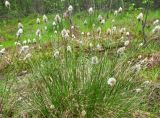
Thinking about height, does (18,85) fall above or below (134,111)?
above

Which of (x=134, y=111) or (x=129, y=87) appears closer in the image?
(x=134, y=111)

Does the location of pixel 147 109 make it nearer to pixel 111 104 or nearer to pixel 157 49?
pixel 111 104

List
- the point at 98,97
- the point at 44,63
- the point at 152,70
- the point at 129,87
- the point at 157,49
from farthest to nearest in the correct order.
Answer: the point at 157,49, the point at 152,70, the point at 44,63, the point at 129,87, the point at 98,97

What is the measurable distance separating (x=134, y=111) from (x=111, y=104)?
35 cm

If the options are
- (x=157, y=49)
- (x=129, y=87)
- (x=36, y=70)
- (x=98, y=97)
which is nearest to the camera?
(x=98, y=97)

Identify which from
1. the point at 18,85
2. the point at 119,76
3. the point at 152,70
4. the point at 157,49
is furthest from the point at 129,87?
the point at 157,49

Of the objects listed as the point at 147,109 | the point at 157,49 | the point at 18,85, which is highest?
the point at 157,49

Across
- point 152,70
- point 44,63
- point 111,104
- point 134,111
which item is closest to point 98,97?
point 111,104

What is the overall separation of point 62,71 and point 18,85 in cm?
159

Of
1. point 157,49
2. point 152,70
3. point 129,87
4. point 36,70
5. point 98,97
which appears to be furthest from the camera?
point 157,49

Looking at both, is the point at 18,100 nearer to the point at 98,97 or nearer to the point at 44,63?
the point at 44,63

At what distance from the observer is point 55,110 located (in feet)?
16.4

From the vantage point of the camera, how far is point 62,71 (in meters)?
5.20

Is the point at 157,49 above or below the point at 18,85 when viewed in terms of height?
above
